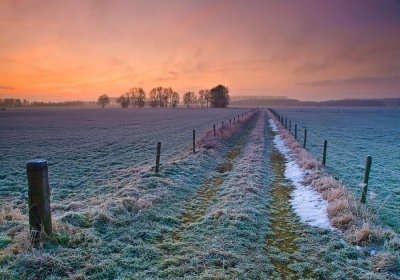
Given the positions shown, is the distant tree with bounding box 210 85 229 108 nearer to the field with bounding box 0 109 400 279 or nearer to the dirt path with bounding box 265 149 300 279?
the field with bounding box 0 109 400 279

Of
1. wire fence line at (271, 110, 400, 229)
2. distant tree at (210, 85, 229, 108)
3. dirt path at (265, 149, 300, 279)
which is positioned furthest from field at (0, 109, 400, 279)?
distant tree at (210, 85, 229, 108)

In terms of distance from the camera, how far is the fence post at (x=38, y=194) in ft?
18.2

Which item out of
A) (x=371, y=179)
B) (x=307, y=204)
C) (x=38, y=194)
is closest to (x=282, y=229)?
(x=307, y=204)

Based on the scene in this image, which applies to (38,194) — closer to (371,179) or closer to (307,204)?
(307,204)

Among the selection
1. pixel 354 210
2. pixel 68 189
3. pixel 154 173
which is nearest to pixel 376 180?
pixel 354 210

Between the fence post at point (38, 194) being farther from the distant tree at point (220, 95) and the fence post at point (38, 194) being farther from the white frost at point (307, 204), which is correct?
the distant tree at point (220, 95)

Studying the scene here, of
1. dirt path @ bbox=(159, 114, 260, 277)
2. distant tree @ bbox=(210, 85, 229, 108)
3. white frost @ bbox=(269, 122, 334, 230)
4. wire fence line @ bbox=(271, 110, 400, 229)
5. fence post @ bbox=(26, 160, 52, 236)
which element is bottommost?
wire fence line @ bbox=(271, 110, 400, 229)

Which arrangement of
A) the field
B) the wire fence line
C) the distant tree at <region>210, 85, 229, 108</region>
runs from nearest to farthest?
the field → the wire fence line → the distant tree at <region>210, 85, 229, 108</region>

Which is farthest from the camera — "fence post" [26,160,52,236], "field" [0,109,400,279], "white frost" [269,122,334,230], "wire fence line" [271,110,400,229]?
Result: "wire fence line" [271,110,400,229]

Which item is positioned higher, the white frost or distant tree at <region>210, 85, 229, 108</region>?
distant tree at <region>210, 85, 229, 108</region>

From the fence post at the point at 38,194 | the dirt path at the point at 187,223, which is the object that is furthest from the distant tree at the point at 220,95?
the fence post at the point at 38,194

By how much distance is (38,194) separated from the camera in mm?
5602

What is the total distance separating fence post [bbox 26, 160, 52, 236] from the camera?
555 centimetres

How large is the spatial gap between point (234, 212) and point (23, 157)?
62.5ft
